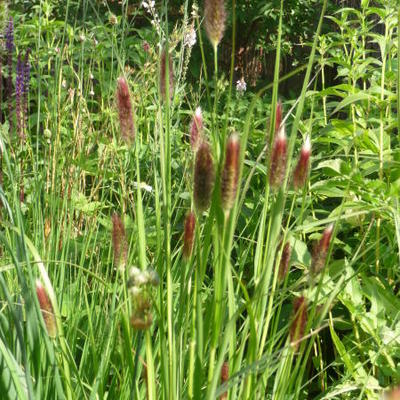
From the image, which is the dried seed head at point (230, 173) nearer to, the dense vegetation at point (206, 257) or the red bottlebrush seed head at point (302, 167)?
the dense vegetation at point (206, 257)

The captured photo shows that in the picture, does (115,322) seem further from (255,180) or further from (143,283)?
(255,180)

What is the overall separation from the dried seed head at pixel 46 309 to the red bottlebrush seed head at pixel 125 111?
0.92 ft

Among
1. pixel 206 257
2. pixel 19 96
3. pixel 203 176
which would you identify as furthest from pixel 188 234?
pixel 19 96

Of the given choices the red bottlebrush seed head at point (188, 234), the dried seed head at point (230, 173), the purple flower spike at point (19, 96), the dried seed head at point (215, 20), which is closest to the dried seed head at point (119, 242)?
the red bottlebrush seed head at point (188, 234)

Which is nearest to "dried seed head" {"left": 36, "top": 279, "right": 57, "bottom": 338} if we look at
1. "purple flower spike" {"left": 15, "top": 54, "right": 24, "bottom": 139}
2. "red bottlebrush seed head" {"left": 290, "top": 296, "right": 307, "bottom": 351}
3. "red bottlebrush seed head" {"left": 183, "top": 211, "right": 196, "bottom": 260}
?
"red bottlebrush seed head" {"left": 183, "top": 211, "right": 196, "bottom": 260}

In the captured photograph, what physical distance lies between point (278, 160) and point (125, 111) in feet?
0.88

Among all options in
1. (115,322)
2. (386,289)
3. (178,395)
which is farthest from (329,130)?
(178,395)

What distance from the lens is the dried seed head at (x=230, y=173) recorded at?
88 centimetres

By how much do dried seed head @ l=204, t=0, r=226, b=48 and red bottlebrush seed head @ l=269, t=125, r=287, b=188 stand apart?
0.60 ft

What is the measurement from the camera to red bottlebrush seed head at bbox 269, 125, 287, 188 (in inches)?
40.9

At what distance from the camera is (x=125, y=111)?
1.08 meters

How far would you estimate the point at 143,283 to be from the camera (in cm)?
83

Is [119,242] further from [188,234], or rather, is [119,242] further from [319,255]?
[319,255]

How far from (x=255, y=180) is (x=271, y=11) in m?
3.66
